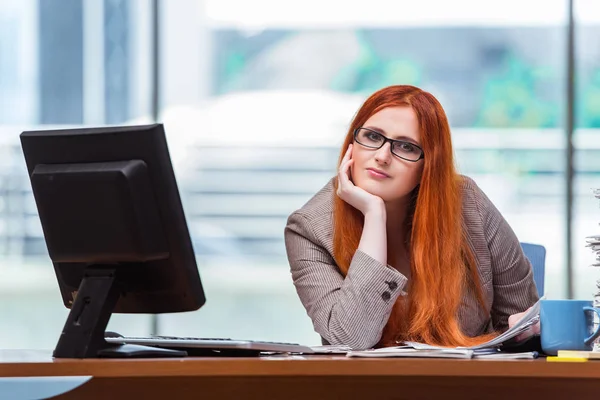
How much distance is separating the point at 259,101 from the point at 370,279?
291 centimetres

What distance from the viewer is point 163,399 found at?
143 cm

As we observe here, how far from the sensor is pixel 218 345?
1.52 m

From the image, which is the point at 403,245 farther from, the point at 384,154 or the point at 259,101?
the point at 259,101

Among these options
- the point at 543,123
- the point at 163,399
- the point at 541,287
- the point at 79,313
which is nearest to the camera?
the point at 163,399

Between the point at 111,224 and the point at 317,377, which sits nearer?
the point at 317,377

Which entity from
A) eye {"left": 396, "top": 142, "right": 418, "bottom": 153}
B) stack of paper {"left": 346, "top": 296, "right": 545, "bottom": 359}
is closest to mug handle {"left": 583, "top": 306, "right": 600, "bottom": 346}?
stack of paper {"left": 346, "top": 296, "right": 545, "bottom": 359}

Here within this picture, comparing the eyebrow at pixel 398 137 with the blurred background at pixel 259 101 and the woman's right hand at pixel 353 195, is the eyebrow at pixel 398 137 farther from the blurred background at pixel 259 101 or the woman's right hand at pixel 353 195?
the blurred background at pixel 259 101

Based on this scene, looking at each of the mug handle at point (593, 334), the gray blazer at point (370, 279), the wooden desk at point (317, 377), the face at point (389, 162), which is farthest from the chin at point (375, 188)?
the wooden desk at point (317, 377)

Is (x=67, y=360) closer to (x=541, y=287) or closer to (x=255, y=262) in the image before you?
(x=541, y=287)

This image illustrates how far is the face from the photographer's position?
2148 mm

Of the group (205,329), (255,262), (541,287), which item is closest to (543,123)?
(255,262)

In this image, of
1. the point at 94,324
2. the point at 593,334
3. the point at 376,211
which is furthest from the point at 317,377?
the point at 376,211

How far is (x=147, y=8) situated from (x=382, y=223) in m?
2.98

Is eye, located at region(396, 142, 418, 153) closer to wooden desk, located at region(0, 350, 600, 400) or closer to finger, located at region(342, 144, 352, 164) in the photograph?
finger, located at region(342, 144, 352, 164)
